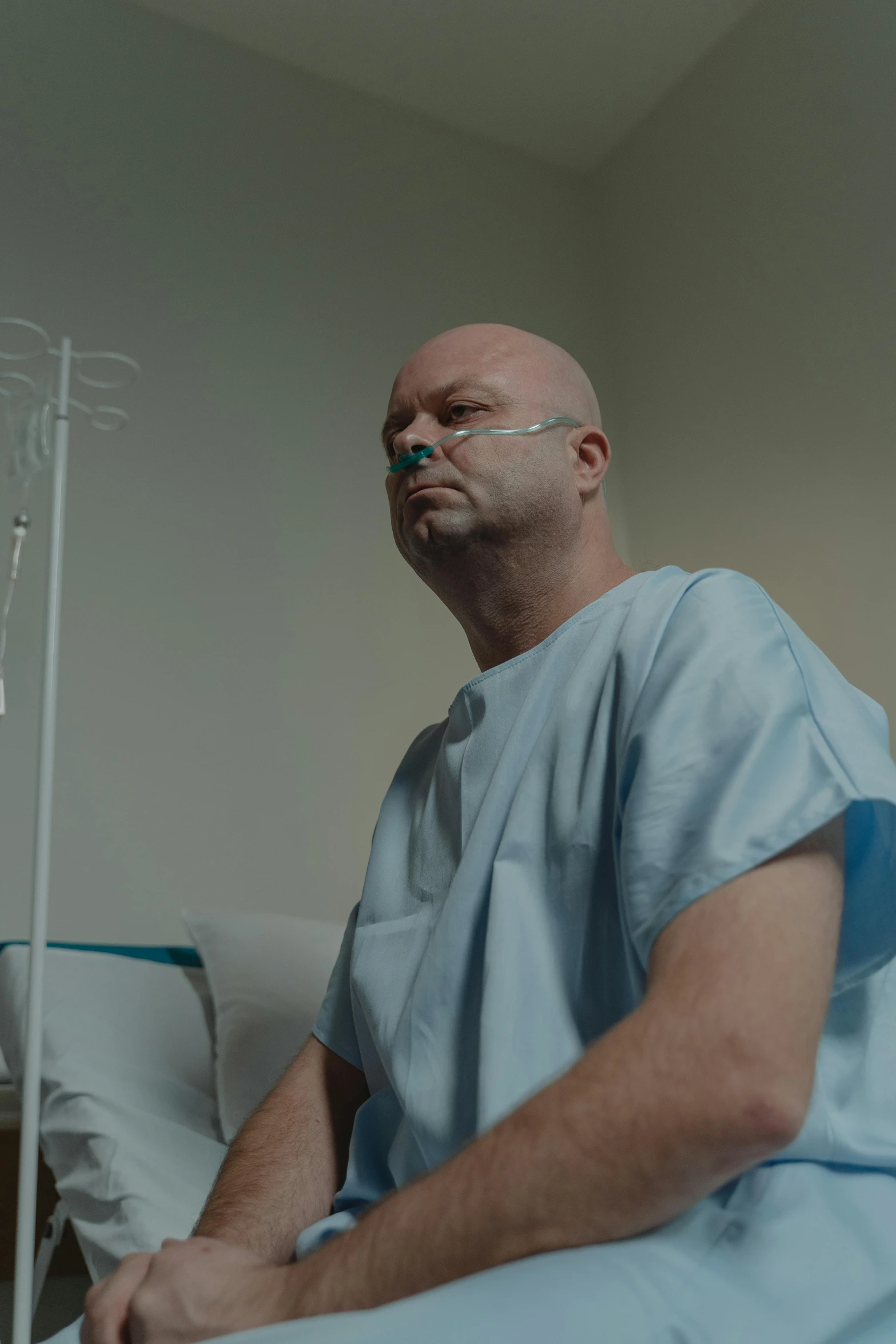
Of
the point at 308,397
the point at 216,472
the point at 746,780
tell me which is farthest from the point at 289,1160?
the point at 308,397

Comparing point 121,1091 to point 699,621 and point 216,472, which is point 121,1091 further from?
point 216,472

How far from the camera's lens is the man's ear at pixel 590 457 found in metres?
1.36

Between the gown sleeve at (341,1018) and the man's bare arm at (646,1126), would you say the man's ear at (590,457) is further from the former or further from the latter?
the man's bare arm at (646,1126)

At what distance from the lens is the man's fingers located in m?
0.74

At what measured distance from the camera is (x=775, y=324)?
8.87 feet

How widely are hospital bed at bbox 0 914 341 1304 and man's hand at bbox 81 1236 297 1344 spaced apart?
53 cm

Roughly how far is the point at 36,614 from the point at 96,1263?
1298 mm

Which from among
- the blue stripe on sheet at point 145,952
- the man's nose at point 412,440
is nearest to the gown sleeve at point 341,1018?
the man's nose at point 412,440

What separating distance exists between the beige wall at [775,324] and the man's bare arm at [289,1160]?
5.40ft

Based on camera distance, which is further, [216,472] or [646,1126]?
[216,472]

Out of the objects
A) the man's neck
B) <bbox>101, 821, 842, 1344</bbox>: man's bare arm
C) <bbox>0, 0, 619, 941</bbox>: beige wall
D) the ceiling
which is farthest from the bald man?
the ceiling

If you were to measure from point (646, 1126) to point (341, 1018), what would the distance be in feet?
2.01

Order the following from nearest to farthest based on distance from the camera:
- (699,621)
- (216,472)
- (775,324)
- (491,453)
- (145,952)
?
(699,621) → (491,453) → (145,952) → (216,472) → (775,324)

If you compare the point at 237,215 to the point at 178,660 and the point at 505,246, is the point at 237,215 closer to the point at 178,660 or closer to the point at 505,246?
the point at 505,246
